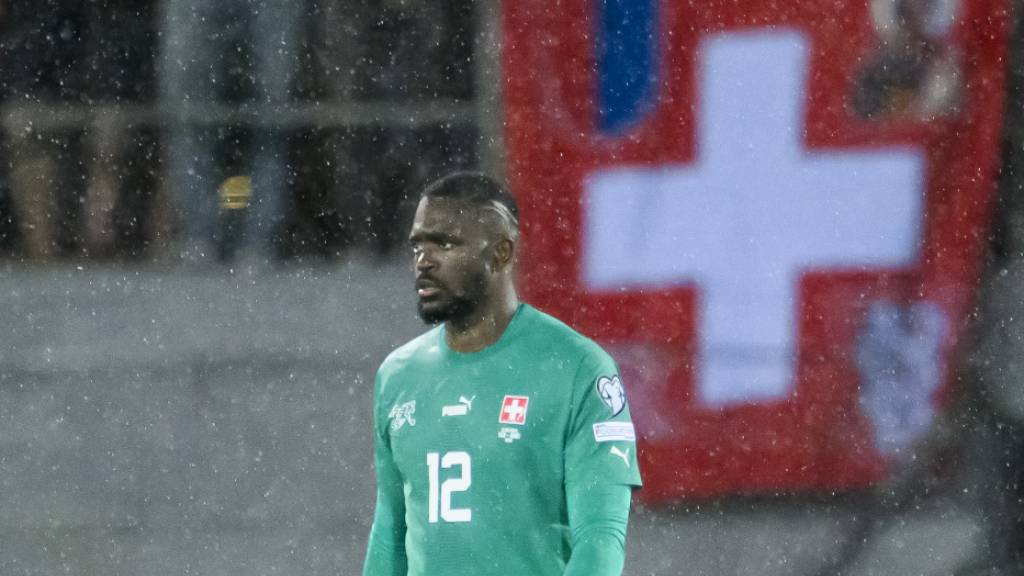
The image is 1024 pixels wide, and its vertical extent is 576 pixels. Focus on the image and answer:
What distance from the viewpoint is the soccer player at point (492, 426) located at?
3.65 m

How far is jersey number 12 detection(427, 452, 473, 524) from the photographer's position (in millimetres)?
3709

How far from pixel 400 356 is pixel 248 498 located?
302 cm

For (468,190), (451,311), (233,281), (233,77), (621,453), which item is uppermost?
(468,190)

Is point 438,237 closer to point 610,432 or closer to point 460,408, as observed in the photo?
point 460,408

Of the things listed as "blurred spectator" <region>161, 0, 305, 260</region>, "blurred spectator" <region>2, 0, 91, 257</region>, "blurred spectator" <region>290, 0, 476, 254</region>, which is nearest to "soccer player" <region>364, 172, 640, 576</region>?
"blurred spectator" <region>290, 0, 476, 254</region>

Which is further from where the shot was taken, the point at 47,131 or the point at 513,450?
the point at 47,131

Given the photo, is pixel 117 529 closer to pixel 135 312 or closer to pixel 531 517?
pixel 135 312

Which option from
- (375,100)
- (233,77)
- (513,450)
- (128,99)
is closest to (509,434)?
(513,450)

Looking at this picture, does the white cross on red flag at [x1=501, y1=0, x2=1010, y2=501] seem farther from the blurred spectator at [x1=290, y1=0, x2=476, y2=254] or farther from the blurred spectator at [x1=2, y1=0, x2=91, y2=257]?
the blurred spectator at [x1=2, y1=0, x2=91, y2=257]

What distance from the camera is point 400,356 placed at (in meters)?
3.96

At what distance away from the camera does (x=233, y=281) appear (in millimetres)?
6754

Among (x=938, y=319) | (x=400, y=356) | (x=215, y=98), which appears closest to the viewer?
(x=400, y=356)

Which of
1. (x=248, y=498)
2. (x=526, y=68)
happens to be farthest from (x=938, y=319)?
(x=248, y=498)

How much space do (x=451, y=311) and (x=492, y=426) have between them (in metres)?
0.28
